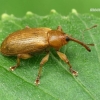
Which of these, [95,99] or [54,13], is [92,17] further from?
[95,99]

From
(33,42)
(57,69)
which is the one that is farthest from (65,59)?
(33,42)

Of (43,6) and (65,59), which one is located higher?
(43,6)

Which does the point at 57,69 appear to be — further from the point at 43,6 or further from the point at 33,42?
the point at 43,6

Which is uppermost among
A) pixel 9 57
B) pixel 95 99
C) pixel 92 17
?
pixel 92 17

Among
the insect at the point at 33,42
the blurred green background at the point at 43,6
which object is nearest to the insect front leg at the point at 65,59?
the insect at the point at 33,42

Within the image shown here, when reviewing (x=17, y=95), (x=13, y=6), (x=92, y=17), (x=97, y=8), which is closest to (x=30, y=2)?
(x=13, y=6)

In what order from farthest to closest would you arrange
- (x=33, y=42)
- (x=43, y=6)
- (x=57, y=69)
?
(x=43, y=6), (x=33, y=42), (x=57, y=69)

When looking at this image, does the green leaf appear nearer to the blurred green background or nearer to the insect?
the insect
